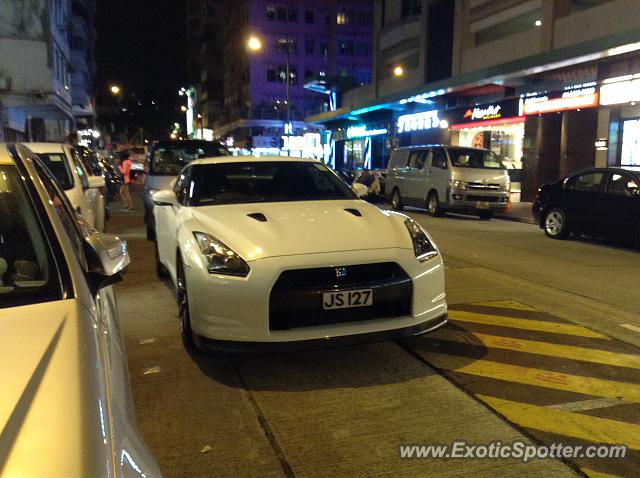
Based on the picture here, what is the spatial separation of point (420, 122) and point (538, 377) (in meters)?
26.4

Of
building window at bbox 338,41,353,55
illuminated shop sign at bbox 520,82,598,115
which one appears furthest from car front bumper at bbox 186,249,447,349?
building window at bbox 338,41,353,55

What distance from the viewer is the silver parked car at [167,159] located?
10998 mm

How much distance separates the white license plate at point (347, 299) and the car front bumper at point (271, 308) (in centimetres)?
4

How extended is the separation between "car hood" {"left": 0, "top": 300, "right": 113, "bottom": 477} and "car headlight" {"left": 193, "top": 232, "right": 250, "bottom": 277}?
2049 mm

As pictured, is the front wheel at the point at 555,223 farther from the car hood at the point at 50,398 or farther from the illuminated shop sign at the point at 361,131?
the illuminated shop sign at the point at 361,131

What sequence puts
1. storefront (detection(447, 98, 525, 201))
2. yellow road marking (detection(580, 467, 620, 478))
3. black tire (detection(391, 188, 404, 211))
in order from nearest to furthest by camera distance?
1. yellow road marking (detection(580, 467, 620, 478))
2. black tire (detection(391, 188, 404, 211))
3. storefront (detection(447, 98, 525, 201))

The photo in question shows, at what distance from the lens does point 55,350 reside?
1.78 m

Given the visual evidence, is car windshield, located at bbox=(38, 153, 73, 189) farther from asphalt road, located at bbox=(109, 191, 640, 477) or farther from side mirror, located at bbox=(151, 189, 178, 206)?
side mirror, located at bbox=(151, 189, 178, 206)

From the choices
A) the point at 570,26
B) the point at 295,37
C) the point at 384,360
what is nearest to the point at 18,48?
the point at 570,26

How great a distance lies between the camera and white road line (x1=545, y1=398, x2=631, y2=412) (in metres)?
3.83

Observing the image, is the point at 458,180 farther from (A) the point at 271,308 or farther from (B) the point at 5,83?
(B) the point at 5,83

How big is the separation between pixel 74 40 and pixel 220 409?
48.9 meters

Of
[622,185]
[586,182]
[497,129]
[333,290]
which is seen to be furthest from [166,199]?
[497,129]

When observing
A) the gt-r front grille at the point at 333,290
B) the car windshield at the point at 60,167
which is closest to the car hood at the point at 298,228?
the gt-r front grille at the point at 333,290
